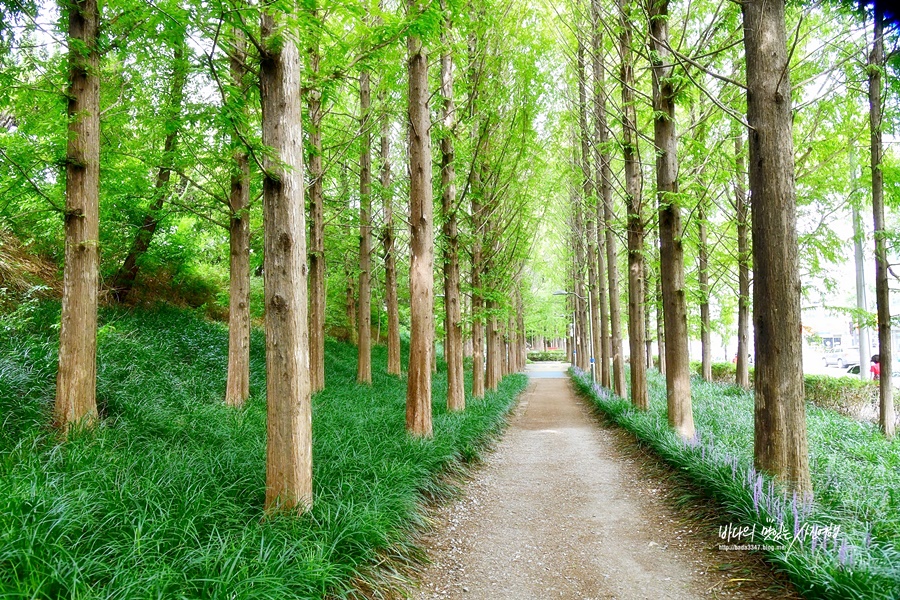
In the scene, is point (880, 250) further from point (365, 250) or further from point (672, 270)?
point (365, 250)

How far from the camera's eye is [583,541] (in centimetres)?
396

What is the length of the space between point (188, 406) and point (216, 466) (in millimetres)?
2597

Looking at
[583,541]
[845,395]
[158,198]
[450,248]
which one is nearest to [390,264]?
[450,248]

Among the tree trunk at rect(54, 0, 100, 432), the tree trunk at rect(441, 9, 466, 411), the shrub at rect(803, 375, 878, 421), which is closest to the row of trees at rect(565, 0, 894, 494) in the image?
the shrub at rect(803, 375, 878, 421)

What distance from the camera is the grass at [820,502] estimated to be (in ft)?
8.54

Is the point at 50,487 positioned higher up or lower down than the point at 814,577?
higher up

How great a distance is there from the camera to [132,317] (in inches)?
383

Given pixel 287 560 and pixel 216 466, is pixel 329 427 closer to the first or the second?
pixel 216 466

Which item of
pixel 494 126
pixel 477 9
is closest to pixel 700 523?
pixel 494 126

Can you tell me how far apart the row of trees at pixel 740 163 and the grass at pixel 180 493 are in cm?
314

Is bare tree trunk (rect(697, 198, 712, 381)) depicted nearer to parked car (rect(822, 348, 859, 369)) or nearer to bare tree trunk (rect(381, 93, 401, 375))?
bare tree trunk (rect(381, 93, 401, 375))

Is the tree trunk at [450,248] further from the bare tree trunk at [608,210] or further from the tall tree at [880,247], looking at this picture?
the tall tree at [880,247]

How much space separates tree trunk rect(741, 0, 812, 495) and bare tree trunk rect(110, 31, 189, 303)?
569cm

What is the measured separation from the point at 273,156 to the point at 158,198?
5.53m
